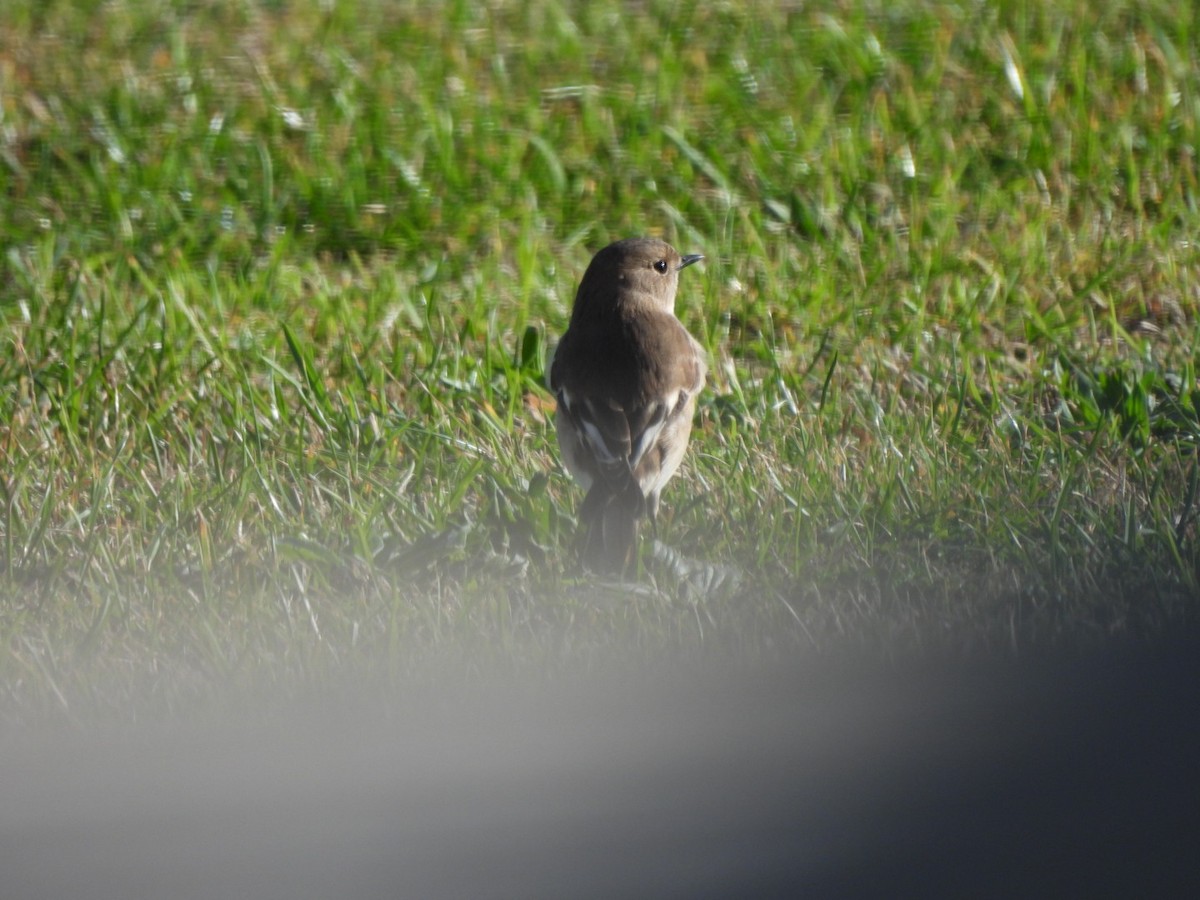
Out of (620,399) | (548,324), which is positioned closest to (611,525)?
(620,399)

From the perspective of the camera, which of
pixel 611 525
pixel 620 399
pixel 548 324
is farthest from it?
pixel 548 324

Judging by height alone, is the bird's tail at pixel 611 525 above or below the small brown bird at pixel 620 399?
below

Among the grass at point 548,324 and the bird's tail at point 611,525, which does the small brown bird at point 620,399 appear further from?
the grass at point 548,324

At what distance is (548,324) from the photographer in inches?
229

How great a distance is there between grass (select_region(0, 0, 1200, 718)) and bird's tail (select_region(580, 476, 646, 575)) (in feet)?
0.38

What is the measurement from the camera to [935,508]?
439cm

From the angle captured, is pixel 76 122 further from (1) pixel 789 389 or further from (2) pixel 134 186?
(1) pixel 789 389

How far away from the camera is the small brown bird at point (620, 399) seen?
4281 millimetres

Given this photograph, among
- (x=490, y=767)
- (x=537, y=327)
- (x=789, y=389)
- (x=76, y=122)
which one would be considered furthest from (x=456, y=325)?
(x=490, y=767)

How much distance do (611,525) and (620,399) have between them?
437 mm

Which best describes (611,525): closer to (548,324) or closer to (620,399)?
(620,399)

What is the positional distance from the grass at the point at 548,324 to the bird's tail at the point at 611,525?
0.12m

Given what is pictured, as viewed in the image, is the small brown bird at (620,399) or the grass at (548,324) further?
the small brown bird at (620,399)

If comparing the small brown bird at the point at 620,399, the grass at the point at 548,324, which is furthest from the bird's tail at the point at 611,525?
the grass at the point at 548,324
